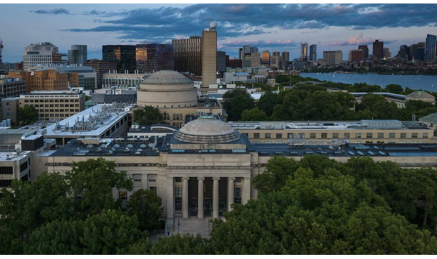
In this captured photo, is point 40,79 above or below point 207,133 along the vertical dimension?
above

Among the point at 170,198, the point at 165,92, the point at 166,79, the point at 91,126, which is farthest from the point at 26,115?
the point at 170,198

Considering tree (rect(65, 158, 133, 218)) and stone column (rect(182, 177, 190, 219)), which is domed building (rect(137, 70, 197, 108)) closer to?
stone column (rect(182, 177, 190, 219))

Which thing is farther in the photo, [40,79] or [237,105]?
[40,79]

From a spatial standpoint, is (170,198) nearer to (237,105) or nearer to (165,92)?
(165,92)

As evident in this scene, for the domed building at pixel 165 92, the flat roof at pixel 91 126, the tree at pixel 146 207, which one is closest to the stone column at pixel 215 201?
the tree at pixel 146 207

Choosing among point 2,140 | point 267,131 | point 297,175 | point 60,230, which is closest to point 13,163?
point 2,140

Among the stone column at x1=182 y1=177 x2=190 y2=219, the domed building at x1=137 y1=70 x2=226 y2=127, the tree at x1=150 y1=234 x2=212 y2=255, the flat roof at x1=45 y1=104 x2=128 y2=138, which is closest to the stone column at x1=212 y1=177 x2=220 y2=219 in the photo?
the stone column at x1=182 y1=177 x2=190 y2=219

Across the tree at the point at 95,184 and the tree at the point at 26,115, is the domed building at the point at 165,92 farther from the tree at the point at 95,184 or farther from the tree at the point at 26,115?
the tree at the point at 95,184

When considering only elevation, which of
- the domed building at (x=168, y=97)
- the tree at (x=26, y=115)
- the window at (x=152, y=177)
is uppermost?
the domed building at (x=168, y=97)
